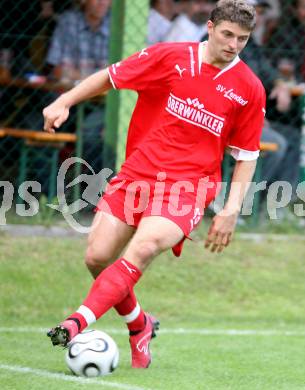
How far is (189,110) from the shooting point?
20.5ft

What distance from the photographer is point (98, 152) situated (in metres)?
10.0

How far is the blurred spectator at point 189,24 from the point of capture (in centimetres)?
1010

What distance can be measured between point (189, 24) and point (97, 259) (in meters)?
4.37

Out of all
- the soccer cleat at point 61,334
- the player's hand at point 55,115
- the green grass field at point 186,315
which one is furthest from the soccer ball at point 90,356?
the player's hand at point 55,115

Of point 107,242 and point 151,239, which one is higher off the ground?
point 151,239

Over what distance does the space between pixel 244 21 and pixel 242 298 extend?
137 inches

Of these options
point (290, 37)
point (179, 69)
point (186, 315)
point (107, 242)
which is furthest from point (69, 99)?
point (290, 37)

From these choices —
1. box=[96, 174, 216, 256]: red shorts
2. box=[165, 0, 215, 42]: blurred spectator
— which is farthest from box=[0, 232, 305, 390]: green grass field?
box=[165, 0, 215, 42]: blurred spectator

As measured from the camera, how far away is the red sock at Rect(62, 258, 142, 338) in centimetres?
573

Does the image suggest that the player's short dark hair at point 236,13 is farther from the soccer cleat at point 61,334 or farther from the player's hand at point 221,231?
the soccer cleat at point 61,334

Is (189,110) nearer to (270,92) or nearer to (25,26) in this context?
(25,26)

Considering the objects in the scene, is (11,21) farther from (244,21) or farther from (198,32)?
(244,21)

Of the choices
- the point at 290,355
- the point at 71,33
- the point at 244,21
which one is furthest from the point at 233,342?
the point at 71,33

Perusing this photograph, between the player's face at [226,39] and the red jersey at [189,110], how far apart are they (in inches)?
5.1
